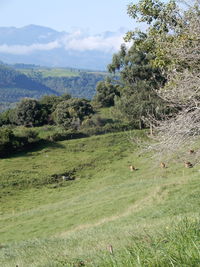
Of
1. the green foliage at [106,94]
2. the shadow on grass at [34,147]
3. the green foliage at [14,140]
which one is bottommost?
the shadow on grass at [34,147]

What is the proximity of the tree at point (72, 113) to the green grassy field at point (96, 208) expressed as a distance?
332 inches

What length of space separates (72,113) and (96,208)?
40.0 meters

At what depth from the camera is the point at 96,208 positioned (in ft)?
73.4

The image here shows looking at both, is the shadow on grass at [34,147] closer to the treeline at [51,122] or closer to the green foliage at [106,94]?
the treeline at [51,122]

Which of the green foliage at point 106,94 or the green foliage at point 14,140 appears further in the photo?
the green foliage at point 106,94

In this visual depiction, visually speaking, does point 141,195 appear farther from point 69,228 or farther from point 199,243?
point 199,243

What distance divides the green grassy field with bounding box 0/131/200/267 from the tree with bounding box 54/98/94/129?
843 cm

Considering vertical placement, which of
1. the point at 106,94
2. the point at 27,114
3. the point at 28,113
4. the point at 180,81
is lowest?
the point at 27,114

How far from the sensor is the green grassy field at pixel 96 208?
4.86m

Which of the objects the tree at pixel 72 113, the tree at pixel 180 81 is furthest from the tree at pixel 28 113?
the tree at pixel 180 81

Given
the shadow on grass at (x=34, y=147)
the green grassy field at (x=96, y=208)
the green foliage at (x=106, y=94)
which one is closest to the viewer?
the green grassy field at (x=96, y=208)

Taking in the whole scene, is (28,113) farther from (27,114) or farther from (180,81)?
(180,81)

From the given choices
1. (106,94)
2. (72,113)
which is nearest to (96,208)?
(72,113)

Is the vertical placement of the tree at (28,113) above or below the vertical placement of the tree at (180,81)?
below
